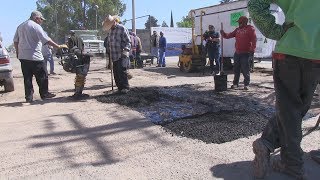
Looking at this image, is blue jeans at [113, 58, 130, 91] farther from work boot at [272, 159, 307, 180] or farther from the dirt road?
work boot at [272, 159, 307, 180]

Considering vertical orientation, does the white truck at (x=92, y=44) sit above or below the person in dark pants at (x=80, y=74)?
above

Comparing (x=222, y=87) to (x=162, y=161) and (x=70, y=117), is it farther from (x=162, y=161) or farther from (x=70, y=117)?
(x=162, y=161)

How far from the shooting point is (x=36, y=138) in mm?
5535

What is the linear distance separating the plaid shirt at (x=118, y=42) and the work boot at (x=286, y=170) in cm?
560

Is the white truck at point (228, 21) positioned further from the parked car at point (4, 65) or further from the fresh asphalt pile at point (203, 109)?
the parked car at point (4, 65)

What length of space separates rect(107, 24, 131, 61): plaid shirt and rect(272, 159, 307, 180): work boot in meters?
5.60

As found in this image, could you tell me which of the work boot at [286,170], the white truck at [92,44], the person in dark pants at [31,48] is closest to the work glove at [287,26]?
the work boot at [286,170]

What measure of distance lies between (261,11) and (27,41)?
612 cm

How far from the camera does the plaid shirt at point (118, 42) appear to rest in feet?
29.2

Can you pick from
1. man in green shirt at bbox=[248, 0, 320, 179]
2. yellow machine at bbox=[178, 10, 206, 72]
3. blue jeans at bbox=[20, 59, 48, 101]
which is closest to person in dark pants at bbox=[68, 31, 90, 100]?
blue jeans at bbox=[20, 59, 48, 101]

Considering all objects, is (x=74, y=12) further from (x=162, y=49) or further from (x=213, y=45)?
(x=213, y=45)

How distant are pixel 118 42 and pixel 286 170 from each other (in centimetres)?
589

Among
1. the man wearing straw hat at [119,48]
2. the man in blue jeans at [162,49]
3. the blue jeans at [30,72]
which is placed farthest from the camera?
the man in blue jeans at [162,49]

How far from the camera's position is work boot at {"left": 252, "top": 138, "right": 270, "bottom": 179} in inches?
143
